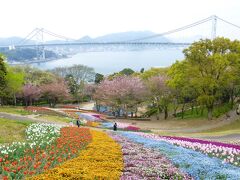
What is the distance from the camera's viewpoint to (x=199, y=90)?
4834 centimetres

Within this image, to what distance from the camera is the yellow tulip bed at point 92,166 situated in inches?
420

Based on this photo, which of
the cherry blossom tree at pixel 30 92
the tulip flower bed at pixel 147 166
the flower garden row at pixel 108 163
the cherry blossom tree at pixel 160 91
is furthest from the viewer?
the cherry blossom tree at pixel 30 92

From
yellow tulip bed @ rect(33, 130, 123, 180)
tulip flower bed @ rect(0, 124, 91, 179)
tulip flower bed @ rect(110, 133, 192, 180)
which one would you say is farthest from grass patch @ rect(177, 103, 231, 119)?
yellow tulip bed @ rect(33, 130, 123, 180)

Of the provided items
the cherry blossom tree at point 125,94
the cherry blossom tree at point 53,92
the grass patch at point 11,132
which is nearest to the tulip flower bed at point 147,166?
the grass patch at point 11,132

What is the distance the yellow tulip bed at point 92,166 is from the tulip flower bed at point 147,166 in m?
0.32

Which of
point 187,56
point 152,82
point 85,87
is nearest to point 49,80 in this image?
point 85,87

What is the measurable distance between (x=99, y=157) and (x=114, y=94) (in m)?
46.1

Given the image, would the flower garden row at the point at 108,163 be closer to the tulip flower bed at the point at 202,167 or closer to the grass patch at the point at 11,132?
the tulip flower bed at the point at 202,167

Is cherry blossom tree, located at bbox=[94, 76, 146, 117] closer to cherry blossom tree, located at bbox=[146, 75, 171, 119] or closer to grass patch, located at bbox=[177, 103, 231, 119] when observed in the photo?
cherry blossom tree, located at bbox=[146, 75, 171, 119]

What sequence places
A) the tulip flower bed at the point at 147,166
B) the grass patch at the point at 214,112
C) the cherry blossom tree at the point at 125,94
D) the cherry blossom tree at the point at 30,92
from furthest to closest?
the cherry blossom tree at the point at 30,92
the cherry blossom tree at the point at 125,94
the grass patch at the point at 214,112
the tulip flower bed at the point at 147,166

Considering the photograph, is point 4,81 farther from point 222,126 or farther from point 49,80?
point 222,126

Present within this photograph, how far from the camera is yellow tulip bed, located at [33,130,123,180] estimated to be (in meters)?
10.7

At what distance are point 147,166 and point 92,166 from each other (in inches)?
88.8

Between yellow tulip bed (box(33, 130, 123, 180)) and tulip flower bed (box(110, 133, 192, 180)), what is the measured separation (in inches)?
12.5
